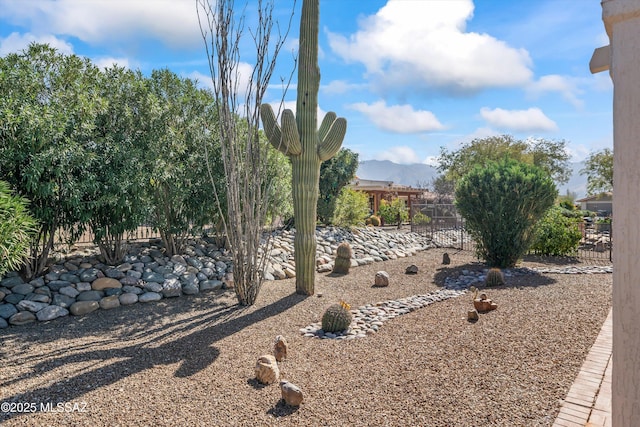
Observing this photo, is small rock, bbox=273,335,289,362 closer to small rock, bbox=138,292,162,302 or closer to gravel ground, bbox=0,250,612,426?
gravel ground, bbox=0,250,612,426

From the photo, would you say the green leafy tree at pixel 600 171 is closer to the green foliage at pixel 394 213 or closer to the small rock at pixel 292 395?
the green foliage at pixel 394 213

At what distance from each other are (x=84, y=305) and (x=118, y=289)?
55cm

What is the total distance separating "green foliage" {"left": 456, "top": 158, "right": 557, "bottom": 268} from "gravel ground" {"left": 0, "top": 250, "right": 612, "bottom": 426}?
215 centimetres

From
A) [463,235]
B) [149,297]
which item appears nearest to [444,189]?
[463,235]

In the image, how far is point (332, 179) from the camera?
13.1 metres

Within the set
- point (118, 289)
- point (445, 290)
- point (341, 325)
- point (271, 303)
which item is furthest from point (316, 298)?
point (118, 289)

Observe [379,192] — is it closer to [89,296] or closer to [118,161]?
[118,161]

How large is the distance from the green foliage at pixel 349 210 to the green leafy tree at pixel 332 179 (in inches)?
7.1

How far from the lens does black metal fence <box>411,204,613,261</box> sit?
9921 mm

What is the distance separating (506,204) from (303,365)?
18.8 feet

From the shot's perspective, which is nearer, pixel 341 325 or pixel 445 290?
pixel 341 325

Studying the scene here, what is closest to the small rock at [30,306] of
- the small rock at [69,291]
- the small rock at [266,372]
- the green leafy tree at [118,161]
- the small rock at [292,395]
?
the small rock at [69,291]

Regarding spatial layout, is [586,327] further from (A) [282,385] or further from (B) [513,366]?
(A) [282,385]

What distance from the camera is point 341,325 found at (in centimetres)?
430
